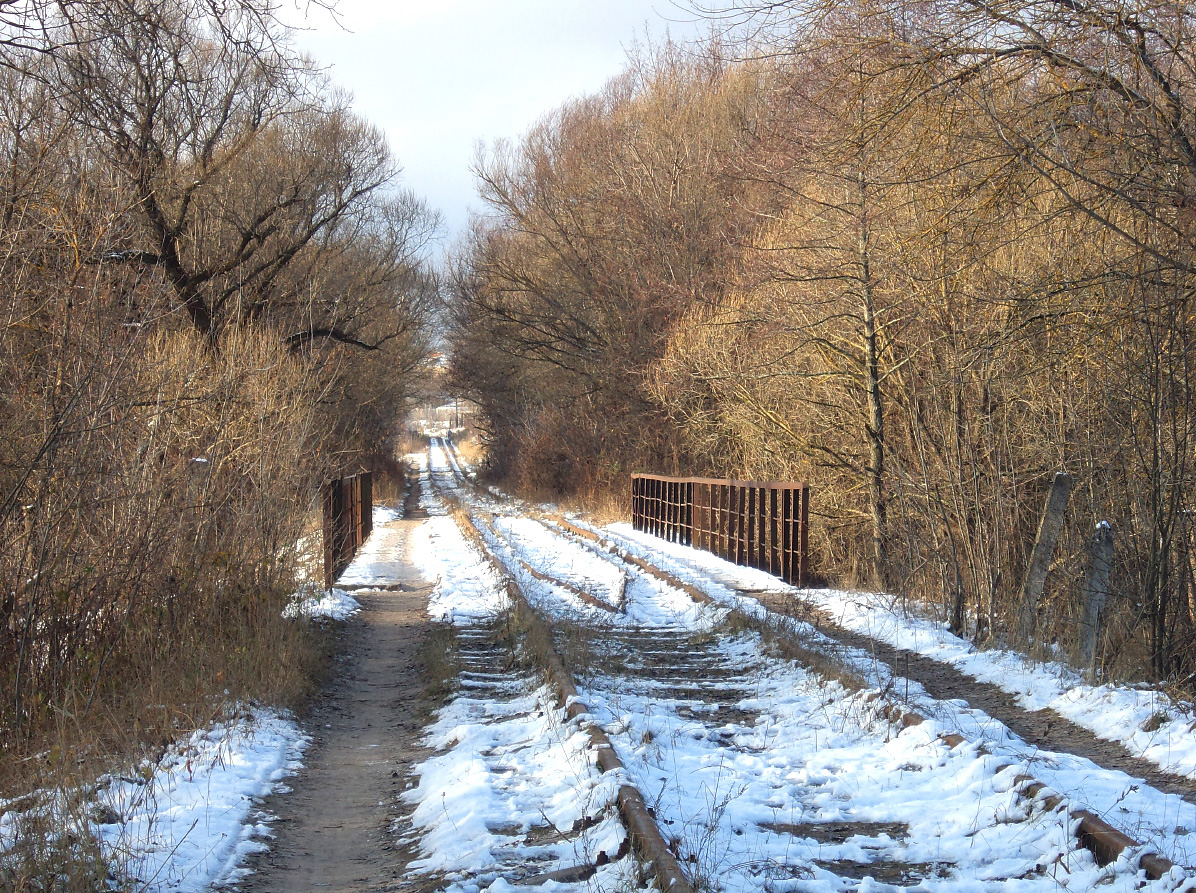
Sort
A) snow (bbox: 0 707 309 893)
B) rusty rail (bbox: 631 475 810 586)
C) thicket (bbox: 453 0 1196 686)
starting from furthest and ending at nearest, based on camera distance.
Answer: rusty rail (bbox: 631 475 810 586) < thicket (bbox: 453 0 1196 686) < snow (bbox: 0 707 309 893)

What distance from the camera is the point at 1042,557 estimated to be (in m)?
9.23

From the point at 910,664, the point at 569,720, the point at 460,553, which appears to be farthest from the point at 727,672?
the point at 460,553

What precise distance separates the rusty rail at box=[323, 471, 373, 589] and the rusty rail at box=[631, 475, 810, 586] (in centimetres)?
627

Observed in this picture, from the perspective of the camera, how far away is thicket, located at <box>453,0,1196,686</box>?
25.9 ft

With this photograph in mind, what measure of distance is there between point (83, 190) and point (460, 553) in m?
13.5

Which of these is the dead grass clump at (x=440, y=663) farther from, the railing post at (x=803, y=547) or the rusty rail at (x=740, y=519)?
the rusty rail at (x=740, y=519)

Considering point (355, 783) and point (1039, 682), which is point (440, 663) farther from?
point (1039, 682)

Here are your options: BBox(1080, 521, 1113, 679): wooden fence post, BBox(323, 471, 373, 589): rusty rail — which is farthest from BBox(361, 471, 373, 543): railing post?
BBox(1080, 521, 1113, 679): wooden fence post

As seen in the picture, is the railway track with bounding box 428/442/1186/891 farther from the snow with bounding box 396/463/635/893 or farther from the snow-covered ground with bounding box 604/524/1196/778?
the snow-covered ground with bounding box 604/524/1196/778

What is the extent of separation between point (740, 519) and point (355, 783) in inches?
465

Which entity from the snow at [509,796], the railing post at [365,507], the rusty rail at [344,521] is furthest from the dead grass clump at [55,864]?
the railing post at [365,507]

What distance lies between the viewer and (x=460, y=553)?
65.4ft

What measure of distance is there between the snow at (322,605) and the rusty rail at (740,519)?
605 cm

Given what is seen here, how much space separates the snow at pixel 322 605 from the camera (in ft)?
34.6
